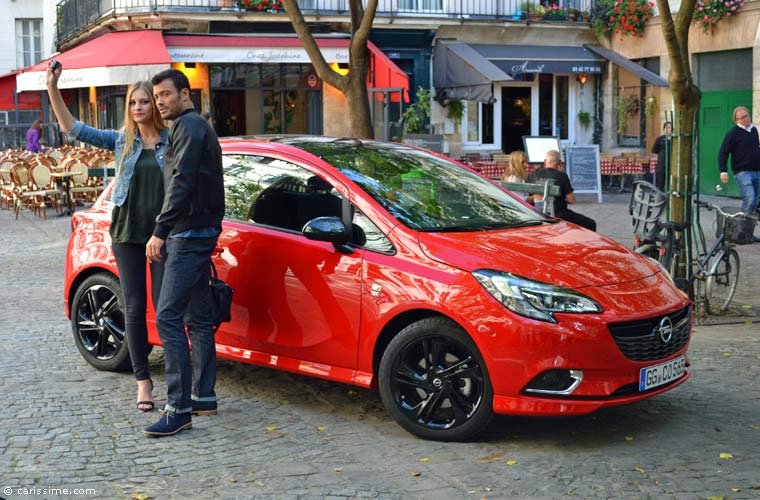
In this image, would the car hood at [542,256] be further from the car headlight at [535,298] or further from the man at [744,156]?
the man at [744,156]

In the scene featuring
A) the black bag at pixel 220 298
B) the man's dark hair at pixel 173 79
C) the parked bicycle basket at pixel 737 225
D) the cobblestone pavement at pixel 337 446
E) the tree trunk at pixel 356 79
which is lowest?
the cobblestone pavement at pixel 337 446

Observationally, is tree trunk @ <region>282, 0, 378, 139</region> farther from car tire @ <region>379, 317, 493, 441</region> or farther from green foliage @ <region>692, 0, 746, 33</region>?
green foliage @ <region>692, 0, 746, 33</region>

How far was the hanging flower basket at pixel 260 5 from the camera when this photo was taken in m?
26.5

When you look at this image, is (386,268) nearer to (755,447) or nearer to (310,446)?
(310,446)

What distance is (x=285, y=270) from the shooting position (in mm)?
6586

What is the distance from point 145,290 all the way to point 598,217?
13.8 meters

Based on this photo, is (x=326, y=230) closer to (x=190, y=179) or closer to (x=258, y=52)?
(x=190, y=179)

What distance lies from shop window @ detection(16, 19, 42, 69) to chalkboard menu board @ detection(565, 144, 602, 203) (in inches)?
1169

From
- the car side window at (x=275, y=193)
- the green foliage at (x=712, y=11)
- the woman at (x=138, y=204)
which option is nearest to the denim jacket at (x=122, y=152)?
the woman at (x=138, y=204)

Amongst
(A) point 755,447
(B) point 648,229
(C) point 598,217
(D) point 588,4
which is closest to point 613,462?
(A) point 755,447

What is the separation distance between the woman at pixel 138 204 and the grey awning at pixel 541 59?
22008 mm

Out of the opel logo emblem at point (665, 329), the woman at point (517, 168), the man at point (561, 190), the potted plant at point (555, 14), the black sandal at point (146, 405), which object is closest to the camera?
the opel logo emblem at point (665, 329)

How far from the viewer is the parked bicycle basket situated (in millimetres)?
9781

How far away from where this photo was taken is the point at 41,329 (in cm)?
950
